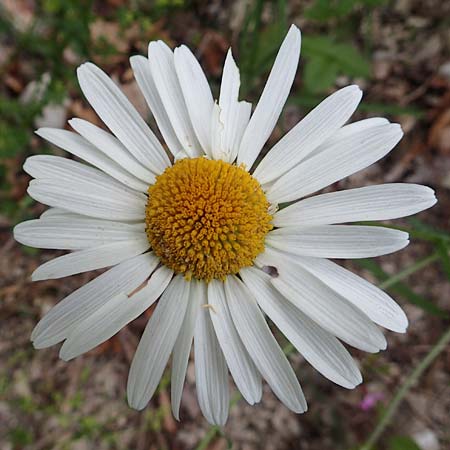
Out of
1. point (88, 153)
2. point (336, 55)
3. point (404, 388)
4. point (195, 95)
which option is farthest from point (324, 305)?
point (336, 55)

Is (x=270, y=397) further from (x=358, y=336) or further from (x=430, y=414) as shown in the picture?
(x=358, y=336)

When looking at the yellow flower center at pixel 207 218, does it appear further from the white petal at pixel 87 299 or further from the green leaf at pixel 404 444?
the green leaf at pixel 404 444

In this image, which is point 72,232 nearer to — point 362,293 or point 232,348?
point 232,348

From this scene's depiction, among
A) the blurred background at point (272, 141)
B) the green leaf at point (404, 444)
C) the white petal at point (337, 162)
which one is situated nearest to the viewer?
the white petal at point (337, 162)

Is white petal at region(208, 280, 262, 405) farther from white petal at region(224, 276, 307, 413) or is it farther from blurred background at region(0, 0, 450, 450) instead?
blurred background at region(0, 0, 450, 450)

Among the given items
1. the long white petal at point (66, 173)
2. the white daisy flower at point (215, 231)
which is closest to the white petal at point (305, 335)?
the white daisy flower at point (215, 231)

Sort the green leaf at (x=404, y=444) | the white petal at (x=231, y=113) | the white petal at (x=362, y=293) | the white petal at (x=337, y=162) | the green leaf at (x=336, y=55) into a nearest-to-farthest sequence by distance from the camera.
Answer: the white petal at (x=362, y=293)
the white petal at (x=337, y=162)
the white petal at (x=231, y=113)
the green leaf at (x=404, y=444)
the green leaf at (x=336, y=55)

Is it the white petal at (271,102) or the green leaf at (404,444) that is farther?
the green leaf at (404,444)

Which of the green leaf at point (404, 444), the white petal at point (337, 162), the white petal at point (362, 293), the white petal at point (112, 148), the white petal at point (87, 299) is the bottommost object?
the green leaf at point (404, 444)
